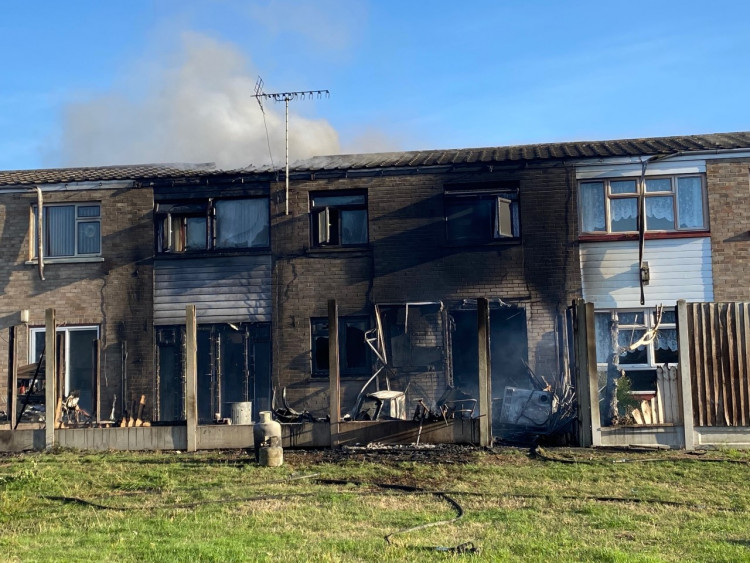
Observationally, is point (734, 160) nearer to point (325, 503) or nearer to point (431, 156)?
point (431, 156)

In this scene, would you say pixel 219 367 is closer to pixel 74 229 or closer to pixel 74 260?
pixel 74 260

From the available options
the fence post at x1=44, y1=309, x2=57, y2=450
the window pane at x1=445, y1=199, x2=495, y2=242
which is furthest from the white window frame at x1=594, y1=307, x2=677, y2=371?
the fence post at x1=44, y1=309, x2=57, y2=450

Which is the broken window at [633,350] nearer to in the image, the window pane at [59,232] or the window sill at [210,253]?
the window sill at [210,253]

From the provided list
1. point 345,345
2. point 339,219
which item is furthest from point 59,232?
point 345,345

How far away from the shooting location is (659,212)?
67.0 ft

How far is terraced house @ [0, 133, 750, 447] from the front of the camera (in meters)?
20.1

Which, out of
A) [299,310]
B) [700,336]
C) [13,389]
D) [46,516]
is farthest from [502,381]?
[46,516]

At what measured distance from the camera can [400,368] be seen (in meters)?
20.3

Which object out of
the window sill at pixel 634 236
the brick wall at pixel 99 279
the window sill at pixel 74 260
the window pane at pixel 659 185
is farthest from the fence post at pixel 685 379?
the window sill at pixel 74 260

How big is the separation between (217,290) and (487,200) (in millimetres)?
6734

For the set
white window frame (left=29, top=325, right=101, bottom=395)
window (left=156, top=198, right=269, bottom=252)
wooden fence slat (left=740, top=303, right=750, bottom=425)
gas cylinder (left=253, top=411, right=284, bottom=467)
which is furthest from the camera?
window (left=156, top=198, right=269, bottom=252)

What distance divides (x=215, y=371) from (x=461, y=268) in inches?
247

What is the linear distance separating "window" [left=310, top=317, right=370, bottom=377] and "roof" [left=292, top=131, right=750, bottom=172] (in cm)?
A: 363

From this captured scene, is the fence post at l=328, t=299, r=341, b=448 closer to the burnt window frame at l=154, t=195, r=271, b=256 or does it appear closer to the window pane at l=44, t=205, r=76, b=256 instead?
the burnt window frame at l=154, t=195, r=271, b=256
